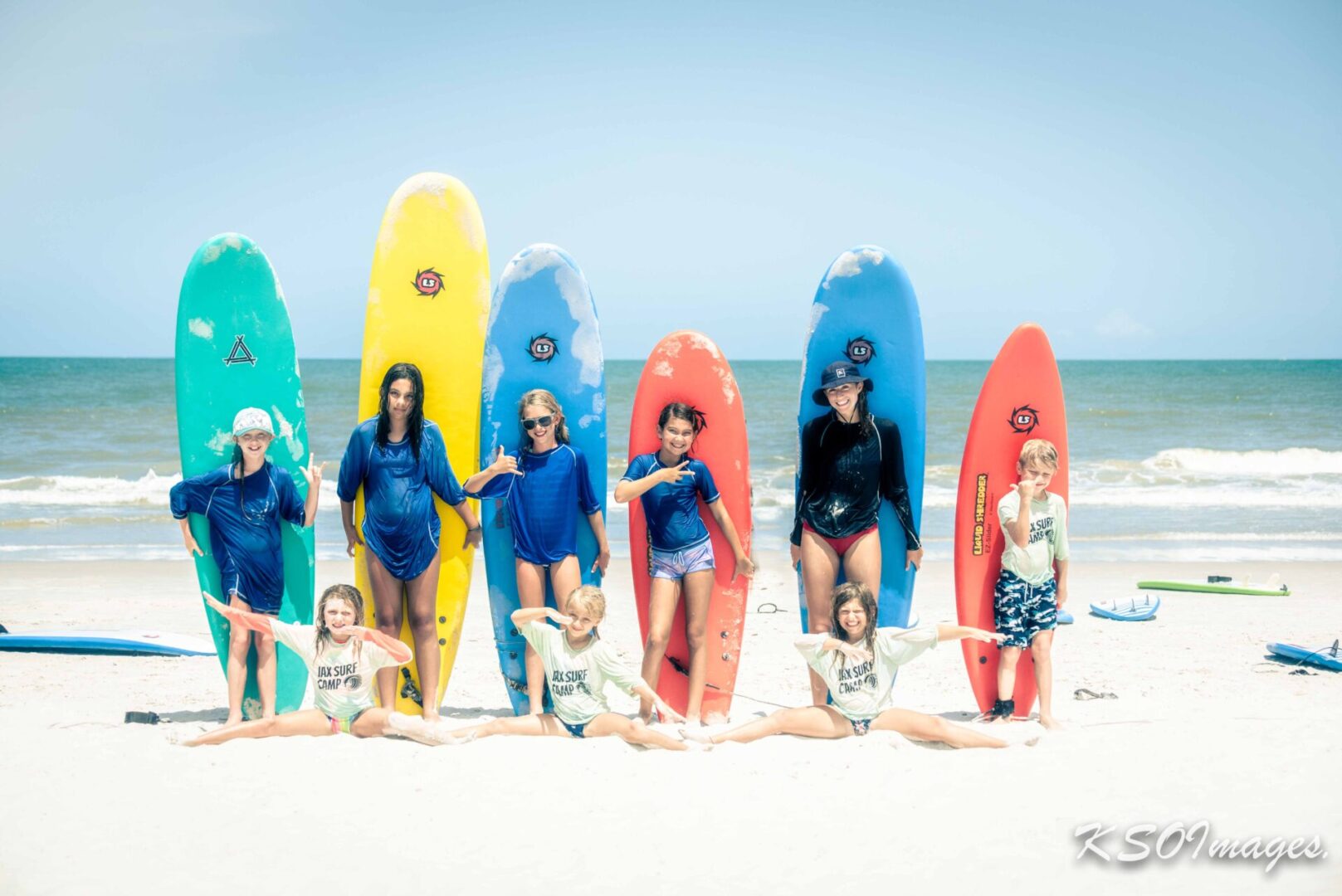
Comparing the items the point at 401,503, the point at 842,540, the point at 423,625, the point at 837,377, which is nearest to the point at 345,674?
the point at 423,625

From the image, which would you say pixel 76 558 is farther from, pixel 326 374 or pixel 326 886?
pixel 326 374

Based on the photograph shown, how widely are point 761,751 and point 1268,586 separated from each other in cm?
545

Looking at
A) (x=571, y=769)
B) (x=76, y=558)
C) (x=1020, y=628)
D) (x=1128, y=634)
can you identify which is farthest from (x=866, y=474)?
(x=76, y=558)

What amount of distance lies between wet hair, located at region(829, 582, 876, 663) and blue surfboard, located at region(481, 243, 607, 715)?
1125 millimetres

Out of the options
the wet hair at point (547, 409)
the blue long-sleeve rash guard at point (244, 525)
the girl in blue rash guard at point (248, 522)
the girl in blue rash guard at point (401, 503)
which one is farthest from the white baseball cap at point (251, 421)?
the wet hair at point (547, 409)

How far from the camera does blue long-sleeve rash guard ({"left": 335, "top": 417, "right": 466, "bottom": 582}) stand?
4.11 m

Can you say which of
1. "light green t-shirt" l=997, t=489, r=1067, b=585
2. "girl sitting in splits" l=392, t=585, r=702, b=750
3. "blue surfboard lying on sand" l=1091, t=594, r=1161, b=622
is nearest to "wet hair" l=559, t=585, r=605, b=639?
"girl sitting in splits" l=392, t=585, r=702, b=750

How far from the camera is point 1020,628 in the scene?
430 centimetres

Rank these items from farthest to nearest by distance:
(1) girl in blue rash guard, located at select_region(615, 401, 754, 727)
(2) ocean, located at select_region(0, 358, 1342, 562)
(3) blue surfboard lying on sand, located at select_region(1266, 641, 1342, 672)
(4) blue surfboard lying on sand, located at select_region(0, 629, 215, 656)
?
(2) ocean, located at select_region(0, 358, 1342, 562), (4) blue surfboard lying on sand, located at select_region(0, 629, 215, 656), (3) blue surfboard lying on sand, located at select_region(1266, 641, 1342, 672), (1) girl in blue rash guard, located at select_region(615, 401, 754, 727)

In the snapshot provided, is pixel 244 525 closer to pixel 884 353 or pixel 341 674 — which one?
pixel 341 674

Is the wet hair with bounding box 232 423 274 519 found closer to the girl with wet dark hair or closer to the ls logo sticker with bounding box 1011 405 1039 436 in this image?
the girl with wet dark hair

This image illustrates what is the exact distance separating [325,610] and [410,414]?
33.7 inches

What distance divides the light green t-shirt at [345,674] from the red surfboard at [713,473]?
117 centimetres

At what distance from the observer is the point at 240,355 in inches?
178
